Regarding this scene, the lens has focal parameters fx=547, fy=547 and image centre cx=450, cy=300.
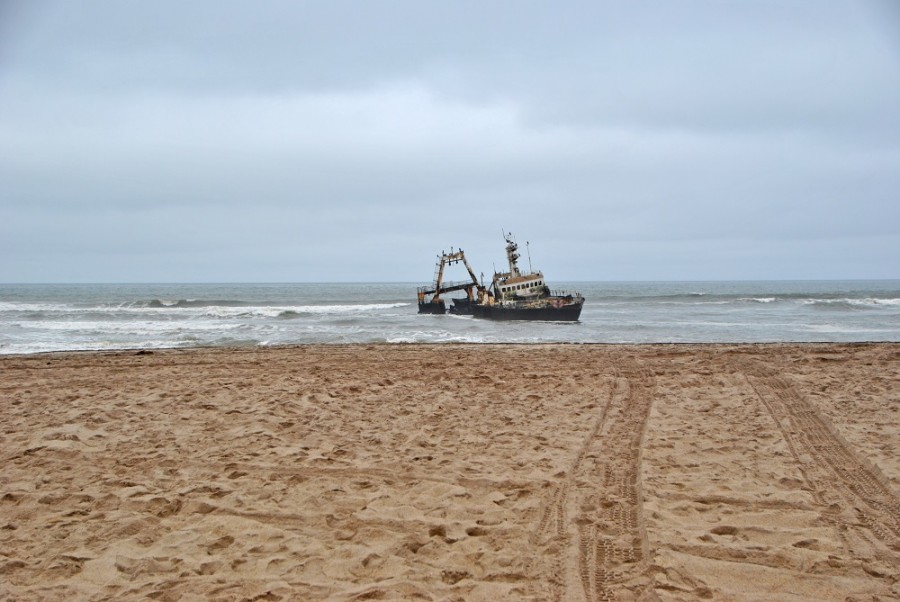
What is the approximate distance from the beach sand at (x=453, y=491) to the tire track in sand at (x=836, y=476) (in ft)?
0.09

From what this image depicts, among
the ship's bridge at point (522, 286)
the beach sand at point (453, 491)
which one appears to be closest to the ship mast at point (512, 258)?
the ship's bridge at point (522, 286)

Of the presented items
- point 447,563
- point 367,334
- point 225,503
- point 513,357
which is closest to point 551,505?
point 447,563

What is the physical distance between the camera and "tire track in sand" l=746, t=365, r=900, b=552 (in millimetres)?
3973

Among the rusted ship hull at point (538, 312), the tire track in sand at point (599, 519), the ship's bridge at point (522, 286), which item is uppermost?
the ship's bridge at point (522, 286)

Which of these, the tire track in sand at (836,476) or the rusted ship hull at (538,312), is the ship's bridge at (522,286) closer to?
the rusted ship hull at (538,312)

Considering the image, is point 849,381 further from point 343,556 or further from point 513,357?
point 343,556

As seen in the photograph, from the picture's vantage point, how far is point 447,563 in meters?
3.53

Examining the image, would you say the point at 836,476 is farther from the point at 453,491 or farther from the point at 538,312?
the point at 538,312

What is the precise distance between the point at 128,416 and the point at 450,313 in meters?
26.7

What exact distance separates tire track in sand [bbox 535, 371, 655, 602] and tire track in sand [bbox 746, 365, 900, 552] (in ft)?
4.80

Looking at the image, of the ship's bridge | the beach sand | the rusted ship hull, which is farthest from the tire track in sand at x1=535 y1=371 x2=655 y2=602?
the ship's bridge

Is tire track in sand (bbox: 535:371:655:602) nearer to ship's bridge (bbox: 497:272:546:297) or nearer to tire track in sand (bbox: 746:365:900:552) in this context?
tire track in sand (bbox: 746:365:900:552)

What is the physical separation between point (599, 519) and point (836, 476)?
245cm

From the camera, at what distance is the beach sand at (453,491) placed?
11.0 feet
